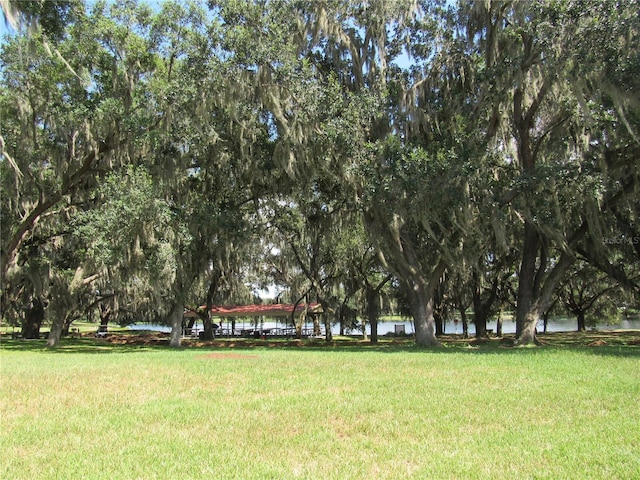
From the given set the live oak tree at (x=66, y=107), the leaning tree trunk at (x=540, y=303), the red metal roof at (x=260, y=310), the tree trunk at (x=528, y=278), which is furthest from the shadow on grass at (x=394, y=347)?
the red metal roof at (x=260, y=310)

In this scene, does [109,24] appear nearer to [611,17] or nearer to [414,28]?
[414,28]

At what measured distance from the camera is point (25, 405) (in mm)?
5832

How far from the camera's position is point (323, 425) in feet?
15.8

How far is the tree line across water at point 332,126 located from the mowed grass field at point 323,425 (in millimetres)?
6848

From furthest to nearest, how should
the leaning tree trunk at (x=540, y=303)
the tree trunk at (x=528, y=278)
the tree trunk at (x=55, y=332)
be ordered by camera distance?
the tree trunk at (x=55, y=332)
the tree trunk at (x=528, y=278)
the leaning tree trunk at (x=540, y=303)

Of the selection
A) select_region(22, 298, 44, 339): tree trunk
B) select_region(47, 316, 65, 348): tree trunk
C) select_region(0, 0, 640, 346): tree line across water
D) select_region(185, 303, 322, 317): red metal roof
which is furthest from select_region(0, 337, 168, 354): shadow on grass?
select_region(185, 303, 322, 317): red metal roof

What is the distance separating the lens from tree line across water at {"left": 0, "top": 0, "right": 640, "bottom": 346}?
43.9ft

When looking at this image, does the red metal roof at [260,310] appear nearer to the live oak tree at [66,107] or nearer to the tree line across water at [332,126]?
the tree line across water at [332,126]

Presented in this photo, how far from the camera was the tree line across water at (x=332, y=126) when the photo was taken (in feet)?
43.9

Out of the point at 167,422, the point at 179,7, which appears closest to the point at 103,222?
the point at 179,7

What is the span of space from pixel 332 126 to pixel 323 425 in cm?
1030

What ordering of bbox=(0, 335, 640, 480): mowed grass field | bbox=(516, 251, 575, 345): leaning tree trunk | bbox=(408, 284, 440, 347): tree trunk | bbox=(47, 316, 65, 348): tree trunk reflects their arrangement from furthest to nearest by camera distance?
1. bbox=(47, 316, 65, 348): tree trunk
2. bbox=(408, 284, 440, 347): tree trunk
3. bbox=(516, 251, 575, 345): leaning tree trunk
4. bbox=(0, 335, 640, 480): mowed grass field

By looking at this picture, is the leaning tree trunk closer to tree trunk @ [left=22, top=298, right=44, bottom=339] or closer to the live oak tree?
the live oak tree

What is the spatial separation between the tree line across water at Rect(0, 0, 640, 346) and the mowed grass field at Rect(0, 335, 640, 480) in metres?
6.85
